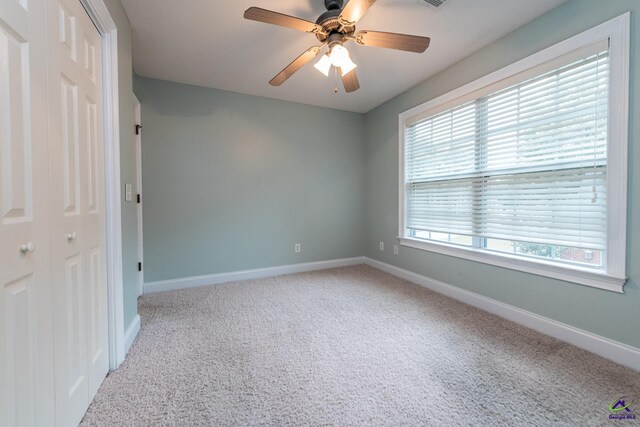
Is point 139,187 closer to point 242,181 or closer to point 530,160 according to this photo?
point 242,181

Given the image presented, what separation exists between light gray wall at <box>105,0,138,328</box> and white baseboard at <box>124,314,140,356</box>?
4 centimetres

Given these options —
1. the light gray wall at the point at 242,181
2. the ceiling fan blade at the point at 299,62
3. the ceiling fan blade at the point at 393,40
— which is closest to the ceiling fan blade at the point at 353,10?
the ceiling fan blade at the point at 393,40

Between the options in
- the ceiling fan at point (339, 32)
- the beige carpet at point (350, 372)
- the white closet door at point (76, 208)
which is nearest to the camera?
the white closet door at point (76, 208)

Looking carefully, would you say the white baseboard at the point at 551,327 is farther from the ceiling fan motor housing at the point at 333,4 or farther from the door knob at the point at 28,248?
the door knob at the point at 28,248

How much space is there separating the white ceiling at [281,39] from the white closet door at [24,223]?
1274 millimetres

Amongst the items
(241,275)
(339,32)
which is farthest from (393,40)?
(241,275)

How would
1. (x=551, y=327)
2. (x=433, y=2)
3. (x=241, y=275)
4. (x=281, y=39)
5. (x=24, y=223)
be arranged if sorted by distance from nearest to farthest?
(x=24, y=223) → (x=433, y=2) → (x=551, y=327) → (x=281, y=39) → (x=241, y=275)

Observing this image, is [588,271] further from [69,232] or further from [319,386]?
[69,232]

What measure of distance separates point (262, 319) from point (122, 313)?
104 centimetres

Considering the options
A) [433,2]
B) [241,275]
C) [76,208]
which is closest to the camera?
[76,208]

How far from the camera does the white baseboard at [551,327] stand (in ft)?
5.33

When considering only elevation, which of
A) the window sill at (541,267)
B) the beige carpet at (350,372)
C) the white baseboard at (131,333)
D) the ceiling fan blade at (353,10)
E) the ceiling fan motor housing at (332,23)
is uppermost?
the ceiling fan motor housing at (332,23)

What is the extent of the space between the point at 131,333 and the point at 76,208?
1.13 m

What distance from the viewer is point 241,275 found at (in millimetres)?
3398
